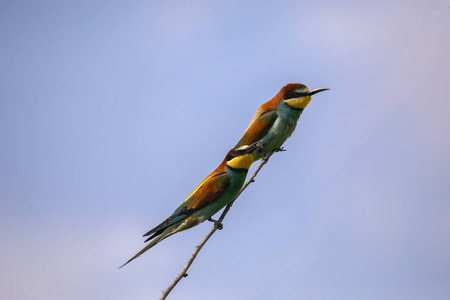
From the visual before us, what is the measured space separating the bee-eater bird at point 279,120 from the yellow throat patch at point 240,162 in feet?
1.12

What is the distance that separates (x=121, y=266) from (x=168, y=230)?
371 mm

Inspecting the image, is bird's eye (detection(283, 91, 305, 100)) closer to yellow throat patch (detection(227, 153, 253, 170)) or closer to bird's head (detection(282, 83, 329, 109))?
bird's head (detection(282, 83, 329, 109))

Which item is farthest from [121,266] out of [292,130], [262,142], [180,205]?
[292,130]

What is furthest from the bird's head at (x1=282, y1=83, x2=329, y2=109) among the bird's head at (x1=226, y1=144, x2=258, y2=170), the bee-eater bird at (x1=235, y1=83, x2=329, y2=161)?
the bird's head at (x1=226, y1=144, x2=258, y2=170)

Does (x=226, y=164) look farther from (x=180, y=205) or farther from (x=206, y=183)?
(x=180, y=205)

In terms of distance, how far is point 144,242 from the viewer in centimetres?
256

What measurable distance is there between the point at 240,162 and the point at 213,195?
0.69 feet

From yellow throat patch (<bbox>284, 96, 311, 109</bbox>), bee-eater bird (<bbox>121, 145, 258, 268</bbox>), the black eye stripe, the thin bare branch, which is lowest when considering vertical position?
the thin bare branch

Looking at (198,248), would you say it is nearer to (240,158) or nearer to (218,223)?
(218,223)

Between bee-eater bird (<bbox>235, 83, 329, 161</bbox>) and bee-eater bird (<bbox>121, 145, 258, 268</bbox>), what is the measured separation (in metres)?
0.38

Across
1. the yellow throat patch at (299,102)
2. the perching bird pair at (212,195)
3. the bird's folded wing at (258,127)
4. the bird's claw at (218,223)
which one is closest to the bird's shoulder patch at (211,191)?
the perching bird pair at (212,195)

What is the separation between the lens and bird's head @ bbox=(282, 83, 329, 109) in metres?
3.04

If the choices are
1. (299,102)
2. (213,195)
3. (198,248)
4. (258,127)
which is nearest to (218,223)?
(213,195)

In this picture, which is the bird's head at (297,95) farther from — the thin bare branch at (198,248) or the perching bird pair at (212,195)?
the thin bare branch at (198,248)
